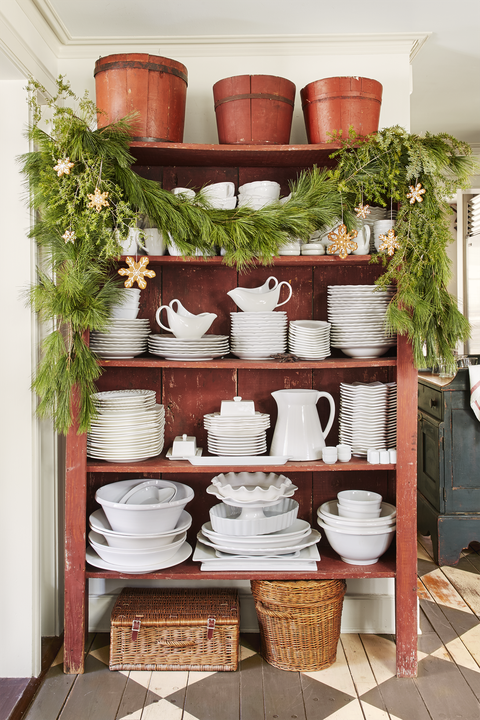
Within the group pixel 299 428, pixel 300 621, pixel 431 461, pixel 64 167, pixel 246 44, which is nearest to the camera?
pixel 64 167

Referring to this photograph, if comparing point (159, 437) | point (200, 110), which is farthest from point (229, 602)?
point (200, 110)

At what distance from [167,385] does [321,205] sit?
100 centimetres

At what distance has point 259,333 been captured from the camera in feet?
7.34

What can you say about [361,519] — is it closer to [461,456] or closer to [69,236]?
[461,456]

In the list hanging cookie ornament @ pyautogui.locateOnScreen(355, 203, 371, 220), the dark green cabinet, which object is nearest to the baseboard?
the dark green cabinet

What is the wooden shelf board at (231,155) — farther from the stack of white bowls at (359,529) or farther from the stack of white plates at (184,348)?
the stack of white bowls at (359,529)

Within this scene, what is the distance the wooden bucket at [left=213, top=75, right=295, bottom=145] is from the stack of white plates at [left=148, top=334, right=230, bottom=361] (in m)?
0.77

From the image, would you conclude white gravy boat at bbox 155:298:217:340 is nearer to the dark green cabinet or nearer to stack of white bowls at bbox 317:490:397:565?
stack of white bowls at bbox 317:490:397:565

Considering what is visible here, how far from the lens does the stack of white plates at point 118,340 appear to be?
2.20 metres

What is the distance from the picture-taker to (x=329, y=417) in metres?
2.43

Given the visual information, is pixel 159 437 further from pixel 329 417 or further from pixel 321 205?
pixel 321 205

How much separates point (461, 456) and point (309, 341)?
4.80 feet

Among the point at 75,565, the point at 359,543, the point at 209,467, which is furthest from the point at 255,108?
the point at 75,565

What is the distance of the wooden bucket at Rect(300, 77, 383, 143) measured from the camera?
6.97ft
